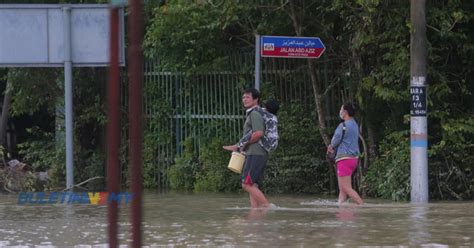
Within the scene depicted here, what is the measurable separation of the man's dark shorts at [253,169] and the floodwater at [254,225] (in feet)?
1.30

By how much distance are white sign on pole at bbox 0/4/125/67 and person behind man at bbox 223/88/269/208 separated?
2136 mm

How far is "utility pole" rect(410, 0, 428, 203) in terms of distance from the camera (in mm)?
13164

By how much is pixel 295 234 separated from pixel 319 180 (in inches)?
277

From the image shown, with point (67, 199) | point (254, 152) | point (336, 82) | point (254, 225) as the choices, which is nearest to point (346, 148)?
point (254, 152)

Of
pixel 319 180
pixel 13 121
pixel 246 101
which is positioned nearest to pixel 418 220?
pixel 246 101

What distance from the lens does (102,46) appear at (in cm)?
1266

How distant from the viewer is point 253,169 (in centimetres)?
1226

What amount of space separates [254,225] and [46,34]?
4.58 meters

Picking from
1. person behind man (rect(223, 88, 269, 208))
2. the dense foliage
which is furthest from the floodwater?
the dense foliage

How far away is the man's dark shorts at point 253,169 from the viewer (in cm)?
1222

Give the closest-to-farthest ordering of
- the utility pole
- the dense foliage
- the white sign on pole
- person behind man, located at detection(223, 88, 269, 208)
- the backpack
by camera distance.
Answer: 1. person behind man, located at detection(223, 88, 269, 208)
2. the backpack
3. the white sign on pole
4. the utility pole
5. the dense foliage

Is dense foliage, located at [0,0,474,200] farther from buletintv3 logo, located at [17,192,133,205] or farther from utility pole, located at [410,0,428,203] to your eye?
buletintv3 logo, located at [17,192,133,205]

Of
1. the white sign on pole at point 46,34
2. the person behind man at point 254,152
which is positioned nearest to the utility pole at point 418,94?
the person behind man at point 254,152

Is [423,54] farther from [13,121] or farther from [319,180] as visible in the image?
[13,121]
